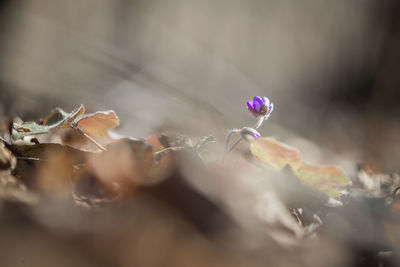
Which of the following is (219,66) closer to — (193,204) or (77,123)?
(77,123)

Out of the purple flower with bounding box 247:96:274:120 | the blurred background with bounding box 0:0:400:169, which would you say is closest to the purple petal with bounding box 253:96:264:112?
the purple flower with bounding box 247:96:274:120

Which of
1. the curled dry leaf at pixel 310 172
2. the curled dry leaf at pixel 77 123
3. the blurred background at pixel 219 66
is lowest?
the curled dry leaf at pixel 310 172

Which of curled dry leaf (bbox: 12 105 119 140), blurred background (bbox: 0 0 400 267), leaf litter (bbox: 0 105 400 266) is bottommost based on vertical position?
leaf litter (bbox: 0 105 400 266)

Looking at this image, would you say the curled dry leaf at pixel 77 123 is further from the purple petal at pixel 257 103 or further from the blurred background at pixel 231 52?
the blurred background at pixel 231 52

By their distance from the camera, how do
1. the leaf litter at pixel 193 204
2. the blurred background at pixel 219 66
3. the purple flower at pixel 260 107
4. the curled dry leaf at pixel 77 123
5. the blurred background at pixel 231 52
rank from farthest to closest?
the blurred background at pixel 231 52, the blurred background at pixel 219 66, the purple flower at pixel 260 107, the curled dry leaf at pixel 77 123, the leaf litter at pixel 193 204

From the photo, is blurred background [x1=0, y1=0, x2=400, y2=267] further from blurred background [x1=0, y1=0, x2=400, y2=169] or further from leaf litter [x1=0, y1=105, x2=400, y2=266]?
leaf litter [x1=0, y1=105, x2=400, y2=266]

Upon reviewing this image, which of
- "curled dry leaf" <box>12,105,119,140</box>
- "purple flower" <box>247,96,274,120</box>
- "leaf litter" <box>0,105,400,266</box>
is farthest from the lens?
"purple flower" <box>247,96,274,120</box>

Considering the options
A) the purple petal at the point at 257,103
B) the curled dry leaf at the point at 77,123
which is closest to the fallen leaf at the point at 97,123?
the curled dry leaf at the point at 77,123

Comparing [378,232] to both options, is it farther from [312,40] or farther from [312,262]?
[312,40]

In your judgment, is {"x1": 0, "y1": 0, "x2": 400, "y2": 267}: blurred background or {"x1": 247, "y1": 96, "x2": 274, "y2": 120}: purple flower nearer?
{"x1": 247, "y1": 96, "x2": 274, "y2": 120}: purple flower
